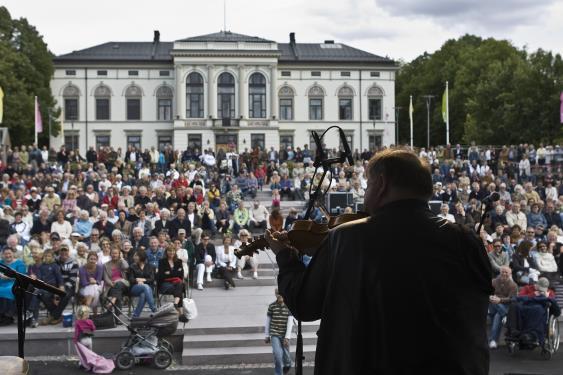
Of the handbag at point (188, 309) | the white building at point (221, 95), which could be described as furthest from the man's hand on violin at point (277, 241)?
the white building at point (221, 95)

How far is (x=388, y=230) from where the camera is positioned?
265cm

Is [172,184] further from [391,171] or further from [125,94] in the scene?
[125,94]

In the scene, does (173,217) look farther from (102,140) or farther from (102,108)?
(102,108)

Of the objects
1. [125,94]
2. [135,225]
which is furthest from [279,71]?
[135,225]

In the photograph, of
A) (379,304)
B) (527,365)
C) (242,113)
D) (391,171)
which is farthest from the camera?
(242,113)

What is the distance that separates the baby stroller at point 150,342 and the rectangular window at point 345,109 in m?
57.0

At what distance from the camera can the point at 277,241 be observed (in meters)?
3.18

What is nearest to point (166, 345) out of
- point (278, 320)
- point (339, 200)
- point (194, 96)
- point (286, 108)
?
point (278, 320)

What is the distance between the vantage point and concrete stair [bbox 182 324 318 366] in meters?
12.0

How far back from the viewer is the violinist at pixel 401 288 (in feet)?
8.48

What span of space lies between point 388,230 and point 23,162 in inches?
1124

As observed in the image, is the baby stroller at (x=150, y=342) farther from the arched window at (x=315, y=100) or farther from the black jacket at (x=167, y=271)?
the arched window at (x=315, y=100)

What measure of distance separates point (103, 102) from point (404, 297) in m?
66.6

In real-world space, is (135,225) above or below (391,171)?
below
